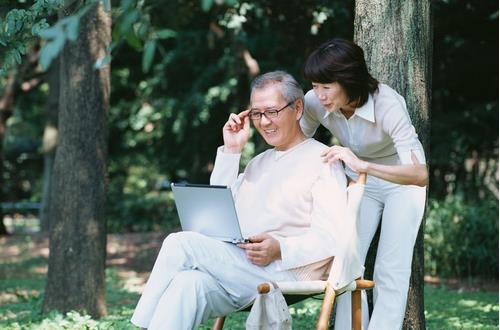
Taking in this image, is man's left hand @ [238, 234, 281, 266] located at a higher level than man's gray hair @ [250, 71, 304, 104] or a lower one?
lower

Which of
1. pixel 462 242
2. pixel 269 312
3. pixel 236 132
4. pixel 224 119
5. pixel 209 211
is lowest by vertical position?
pixel 462 242

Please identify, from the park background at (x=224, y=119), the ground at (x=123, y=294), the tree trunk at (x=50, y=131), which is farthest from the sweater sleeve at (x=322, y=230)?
the tree trunk at (x=50, y=131)

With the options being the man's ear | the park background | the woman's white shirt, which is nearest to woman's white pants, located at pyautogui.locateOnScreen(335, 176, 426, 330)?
the woman's white shirt

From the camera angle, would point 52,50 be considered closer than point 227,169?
Yes

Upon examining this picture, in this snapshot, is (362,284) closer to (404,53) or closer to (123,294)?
(404,53)

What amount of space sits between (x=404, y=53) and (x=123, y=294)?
18.8 feet

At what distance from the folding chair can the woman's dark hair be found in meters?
0.47

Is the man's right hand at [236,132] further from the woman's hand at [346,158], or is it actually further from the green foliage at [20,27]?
the green foliage at [20,27]

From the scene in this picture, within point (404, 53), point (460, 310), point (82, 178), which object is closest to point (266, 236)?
point (404, 53)

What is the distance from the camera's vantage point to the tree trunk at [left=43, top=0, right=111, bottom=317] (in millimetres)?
6902

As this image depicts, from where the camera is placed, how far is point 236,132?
4.43 m

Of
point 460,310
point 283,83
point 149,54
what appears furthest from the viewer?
point 460,310

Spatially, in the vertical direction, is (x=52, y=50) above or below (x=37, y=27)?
below

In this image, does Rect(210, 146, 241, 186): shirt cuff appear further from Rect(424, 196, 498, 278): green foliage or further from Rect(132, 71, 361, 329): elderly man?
Rect(424, 196, 498, 278): green foliage
